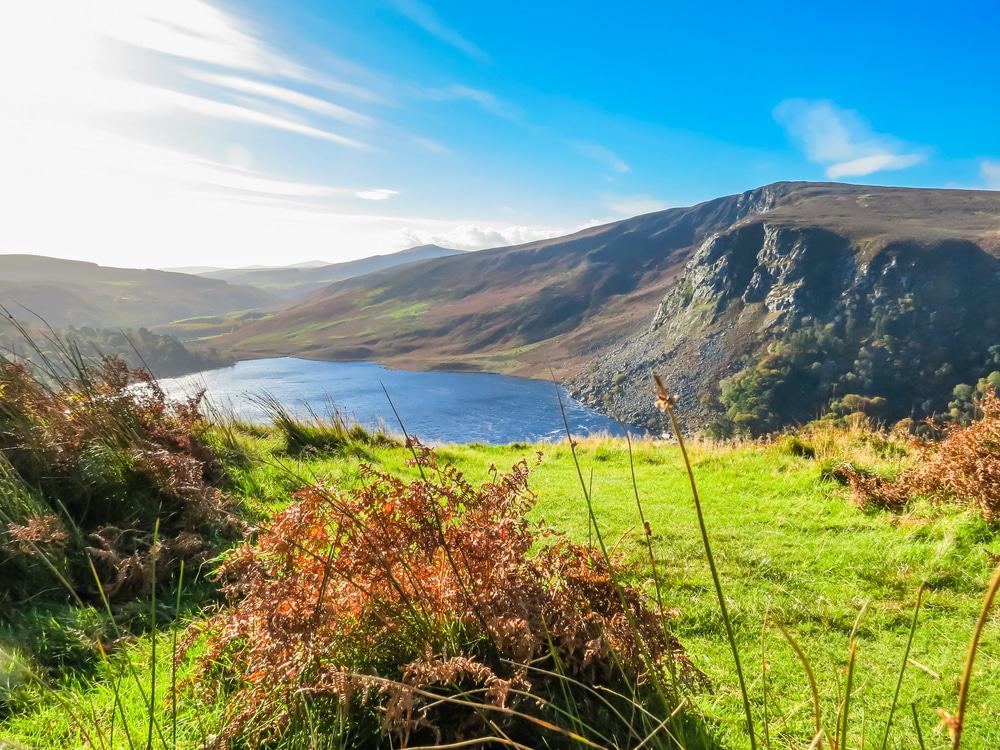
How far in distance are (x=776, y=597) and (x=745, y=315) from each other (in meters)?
96.9

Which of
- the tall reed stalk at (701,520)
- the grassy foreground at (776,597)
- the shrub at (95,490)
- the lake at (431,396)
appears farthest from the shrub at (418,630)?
the lake at (431,396)

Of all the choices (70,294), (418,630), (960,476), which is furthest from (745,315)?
(70,294)

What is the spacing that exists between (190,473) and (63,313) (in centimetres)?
18797

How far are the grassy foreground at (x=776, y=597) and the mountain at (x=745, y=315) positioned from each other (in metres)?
48.5

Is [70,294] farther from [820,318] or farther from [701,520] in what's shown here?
[701,520]

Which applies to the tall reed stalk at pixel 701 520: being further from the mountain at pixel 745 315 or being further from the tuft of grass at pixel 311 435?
the mountain at pixel 745 315

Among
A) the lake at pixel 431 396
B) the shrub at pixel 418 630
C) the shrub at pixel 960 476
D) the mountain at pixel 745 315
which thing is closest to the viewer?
the shrub at pixel 418 630

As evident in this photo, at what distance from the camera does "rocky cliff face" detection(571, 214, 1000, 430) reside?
70938mm

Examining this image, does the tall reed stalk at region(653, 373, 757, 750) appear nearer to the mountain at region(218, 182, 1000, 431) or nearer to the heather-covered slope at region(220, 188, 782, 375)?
the mountain at region(218, 182, 1000, 431)

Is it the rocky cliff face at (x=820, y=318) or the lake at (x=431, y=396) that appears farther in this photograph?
the rocky cliff face at (x=820, y=318)

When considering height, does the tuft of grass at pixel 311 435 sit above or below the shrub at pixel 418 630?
below

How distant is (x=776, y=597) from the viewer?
167 inches

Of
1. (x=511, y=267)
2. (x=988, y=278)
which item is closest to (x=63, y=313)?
(x=511, y=267)

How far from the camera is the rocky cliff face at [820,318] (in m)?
70.9
